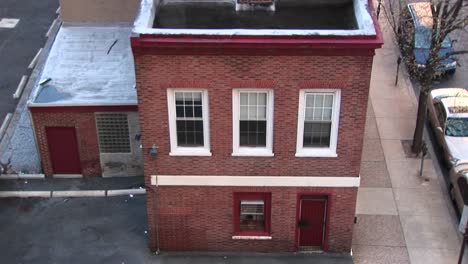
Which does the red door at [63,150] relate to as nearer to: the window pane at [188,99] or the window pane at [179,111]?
the window pane at [179,111]

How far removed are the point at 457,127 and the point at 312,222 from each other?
26.8ft

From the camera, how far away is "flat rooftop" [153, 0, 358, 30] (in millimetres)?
17766

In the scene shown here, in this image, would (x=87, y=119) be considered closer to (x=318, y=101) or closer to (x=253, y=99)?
(x=253, y=99)

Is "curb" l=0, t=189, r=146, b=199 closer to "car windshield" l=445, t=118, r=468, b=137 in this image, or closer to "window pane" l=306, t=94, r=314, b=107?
"window pane" l=306, t=94, r=314, b=107

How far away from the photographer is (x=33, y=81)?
28.6 metres

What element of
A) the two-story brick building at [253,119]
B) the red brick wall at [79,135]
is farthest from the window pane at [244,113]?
the red brick wall at [79,135]

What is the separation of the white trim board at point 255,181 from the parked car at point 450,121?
6.35 metres

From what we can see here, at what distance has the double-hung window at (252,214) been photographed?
60.8 ft

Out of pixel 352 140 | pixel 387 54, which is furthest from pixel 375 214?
pixel 387 54

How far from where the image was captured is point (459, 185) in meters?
21.3

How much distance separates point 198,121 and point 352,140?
4076 mm

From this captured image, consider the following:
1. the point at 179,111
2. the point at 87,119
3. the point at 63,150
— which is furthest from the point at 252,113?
the point at 63,150

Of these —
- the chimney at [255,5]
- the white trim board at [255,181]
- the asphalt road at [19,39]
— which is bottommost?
the asphalt road at [19,39]

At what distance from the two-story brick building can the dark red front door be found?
34 mm
